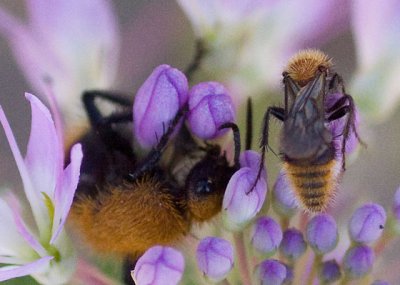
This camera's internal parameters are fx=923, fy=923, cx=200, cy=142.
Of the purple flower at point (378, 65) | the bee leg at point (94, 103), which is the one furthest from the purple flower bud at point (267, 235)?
the purple flower at point (378, 65)

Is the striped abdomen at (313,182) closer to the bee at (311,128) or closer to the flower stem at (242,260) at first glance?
the bee at (311,128)

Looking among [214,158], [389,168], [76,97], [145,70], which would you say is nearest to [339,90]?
[214,158]

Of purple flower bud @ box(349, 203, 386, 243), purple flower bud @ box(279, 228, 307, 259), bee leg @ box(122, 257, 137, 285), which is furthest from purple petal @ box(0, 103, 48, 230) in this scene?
purple flower bud @ box(349, 203, 386, 243)

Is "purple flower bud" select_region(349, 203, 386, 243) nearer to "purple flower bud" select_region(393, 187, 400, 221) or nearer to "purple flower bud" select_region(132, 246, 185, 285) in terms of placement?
"purple flower bud" select_region(393, 187, 400, 221)

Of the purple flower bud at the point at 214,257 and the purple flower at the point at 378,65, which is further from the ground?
the purple flower at the point at 378,65

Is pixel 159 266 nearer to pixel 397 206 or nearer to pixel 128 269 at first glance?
pixel 128 269

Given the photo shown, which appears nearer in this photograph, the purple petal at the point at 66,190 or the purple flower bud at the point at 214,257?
the purple petal at the point at 66,190

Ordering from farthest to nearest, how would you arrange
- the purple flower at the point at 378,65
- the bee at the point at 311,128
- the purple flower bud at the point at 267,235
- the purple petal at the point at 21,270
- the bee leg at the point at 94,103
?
the purple flower at the point at 378,65, the bee leg at the point at 94,103, the purple flower bud at the point at 267,235, the purple petal at the point at 21,270, the bee at the point at 311,128
